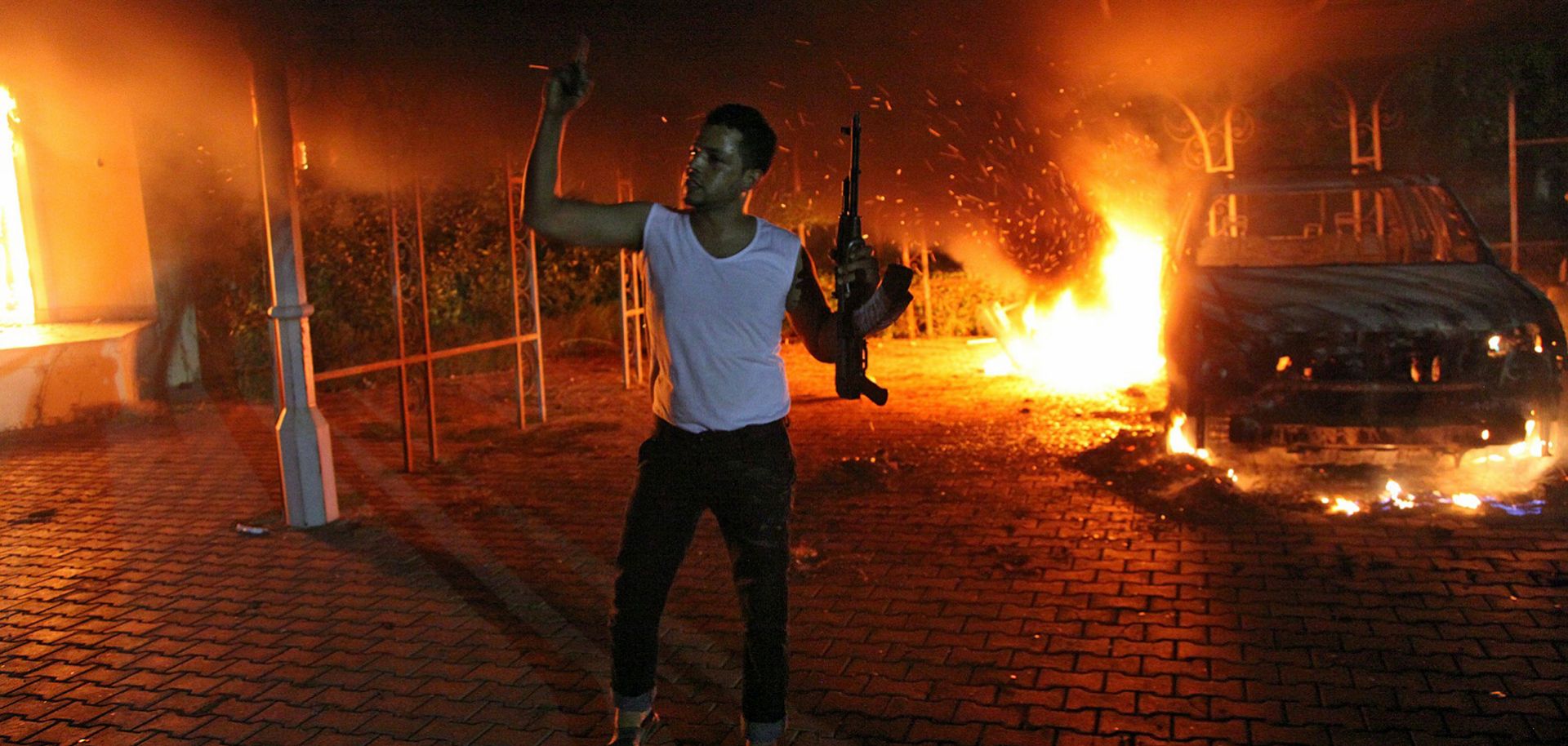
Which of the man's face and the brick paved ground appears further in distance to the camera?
the brick paved ground

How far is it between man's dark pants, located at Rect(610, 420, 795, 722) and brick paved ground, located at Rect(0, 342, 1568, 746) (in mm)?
577

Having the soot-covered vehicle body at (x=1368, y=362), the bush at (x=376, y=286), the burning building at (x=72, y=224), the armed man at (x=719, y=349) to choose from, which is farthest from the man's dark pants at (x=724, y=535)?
the burning building at (x=72, y=224)

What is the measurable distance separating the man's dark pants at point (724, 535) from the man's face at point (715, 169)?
0.65 metres

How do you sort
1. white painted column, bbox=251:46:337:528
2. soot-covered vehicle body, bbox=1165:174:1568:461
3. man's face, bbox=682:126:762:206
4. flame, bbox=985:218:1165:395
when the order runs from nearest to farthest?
man's face, bbox=682:126:762:206, white painted column, bbox=251:46:337:528, soot-covered vehicle body, bbox=1165:174:1568:461, flame, bbox=985:218:1165:395

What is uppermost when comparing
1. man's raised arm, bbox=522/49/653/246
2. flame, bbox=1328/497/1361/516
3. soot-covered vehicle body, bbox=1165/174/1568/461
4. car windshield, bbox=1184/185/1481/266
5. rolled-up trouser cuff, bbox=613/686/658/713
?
man's raised arm, bbox=522/49/653/246

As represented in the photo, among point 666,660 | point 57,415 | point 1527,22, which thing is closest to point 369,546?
point 666,660

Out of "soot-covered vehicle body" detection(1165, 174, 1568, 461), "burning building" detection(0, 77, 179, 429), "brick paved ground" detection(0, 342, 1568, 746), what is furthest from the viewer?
"burning building" detection(0, 77, 179, 429)

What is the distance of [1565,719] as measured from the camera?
389 centimetres

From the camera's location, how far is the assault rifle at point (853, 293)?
3363 mm

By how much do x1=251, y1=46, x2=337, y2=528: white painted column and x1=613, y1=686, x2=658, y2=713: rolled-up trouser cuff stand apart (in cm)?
392

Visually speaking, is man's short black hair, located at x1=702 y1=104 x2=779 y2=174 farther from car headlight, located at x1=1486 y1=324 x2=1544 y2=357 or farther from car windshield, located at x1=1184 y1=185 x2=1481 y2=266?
car windshield, located at x1=1184 y1=185 x2=1481 y2=266

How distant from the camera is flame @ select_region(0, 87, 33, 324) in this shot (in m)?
12.3

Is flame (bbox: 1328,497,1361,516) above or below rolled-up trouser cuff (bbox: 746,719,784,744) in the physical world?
below

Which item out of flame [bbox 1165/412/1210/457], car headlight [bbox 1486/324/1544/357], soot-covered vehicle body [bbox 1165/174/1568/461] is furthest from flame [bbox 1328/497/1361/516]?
car headlight [bbox 1486/324/1544/357]
